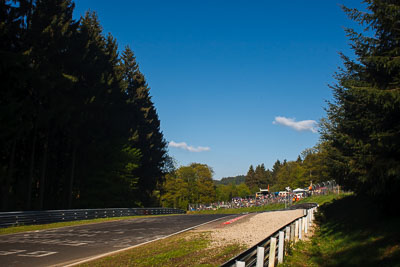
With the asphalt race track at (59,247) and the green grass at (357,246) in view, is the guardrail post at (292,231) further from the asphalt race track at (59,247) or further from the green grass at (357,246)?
the asphalt race track at (59,247)

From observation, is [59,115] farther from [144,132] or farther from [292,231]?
[144,132]

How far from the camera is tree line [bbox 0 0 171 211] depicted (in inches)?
922

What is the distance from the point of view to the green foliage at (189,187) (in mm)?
97188

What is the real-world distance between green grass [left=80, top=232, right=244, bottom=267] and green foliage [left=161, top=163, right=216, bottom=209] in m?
83.0

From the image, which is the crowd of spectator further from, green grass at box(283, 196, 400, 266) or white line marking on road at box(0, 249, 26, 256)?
white line marking on road at box(0, 249, 26, 256)

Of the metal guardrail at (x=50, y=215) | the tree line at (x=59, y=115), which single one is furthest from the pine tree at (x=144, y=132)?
the metal guardrail at (x=50, y=215)

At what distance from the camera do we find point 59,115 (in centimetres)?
2664

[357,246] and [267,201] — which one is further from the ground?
[357,246]

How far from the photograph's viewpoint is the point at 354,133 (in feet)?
50.0

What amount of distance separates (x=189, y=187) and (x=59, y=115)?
75.3 meters

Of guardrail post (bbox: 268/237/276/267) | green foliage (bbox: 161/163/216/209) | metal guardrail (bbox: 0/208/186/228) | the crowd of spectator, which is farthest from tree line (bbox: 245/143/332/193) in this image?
guardrail post (bbox: 268/237/276/267)

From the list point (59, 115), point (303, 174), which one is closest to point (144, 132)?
point (59, 115)

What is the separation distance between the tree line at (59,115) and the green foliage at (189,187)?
4512 cm

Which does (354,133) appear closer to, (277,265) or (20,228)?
(277,265)
